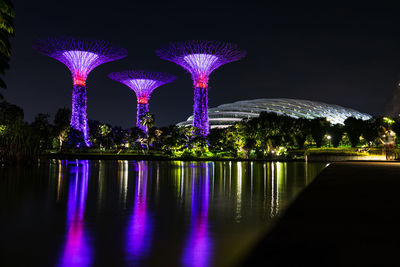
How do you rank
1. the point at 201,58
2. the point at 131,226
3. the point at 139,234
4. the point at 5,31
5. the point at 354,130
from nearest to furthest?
the point at 139,234, the point at 131,226, the point at 5,31, the point at 201,58, the point at 354,130

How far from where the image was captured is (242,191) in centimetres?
1462

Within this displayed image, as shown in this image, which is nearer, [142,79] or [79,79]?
[79,79]

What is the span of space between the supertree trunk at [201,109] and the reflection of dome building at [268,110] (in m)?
45.3

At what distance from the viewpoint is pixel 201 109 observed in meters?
66.5

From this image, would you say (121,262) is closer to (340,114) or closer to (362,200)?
(362,200)

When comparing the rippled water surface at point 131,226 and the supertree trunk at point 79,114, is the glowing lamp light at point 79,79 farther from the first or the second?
the rippled water surface at point 131,226

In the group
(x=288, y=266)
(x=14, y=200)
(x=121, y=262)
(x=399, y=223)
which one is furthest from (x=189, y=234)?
(x=14, y=200)

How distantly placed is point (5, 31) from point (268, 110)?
113098mm

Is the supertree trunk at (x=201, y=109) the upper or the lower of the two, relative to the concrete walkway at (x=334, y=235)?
upper

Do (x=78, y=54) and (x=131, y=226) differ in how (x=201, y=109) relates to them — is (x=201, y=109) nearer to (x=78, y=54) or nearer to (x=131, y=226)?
(x=78, y=54)

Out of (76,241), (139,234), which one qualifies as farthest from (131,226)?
(76,241)

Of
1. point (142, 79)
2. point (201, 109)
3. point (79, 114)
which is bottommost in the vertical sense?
point (79, 114)

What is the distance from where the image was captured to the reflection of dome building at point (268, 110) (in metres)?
118

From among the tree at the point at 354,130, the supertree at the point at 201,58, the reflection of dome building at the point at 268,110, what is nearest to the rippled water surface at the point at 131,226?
the supertree at the point at 201,58
